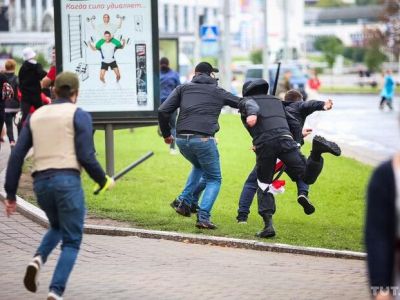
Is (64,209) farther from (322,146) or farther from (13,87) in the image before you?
(13,87)

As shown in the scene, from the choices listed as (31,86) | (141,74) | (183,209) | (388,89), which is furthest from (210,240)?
(388,89)

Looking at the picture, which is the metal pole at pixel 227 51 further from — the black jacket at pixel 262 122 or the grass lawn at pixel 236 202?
the black jacket at pixel 262 122

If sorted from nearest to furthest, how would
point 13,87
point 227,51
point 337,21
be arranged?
point 13,87 → point 227,51 → point 337,21

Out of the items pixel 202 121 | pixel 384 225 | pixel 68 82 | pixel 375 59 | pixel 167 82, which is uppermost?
pixel 68 82

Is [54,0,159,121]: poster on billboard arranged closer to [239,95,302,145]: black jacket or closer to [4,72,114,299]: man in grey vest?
[239,95,302,145]: black jacket

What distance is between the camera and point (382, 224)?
4.95m

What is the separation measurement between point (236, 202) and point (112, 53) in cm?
258

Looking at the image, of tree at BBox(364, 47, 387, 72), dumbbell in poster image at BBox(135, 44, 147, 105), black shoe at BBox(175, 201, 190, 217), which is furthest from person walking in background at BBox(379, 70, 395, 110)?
tree at BBox(364, 47, 387, 72)

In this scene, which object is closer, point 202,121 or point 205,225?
point 205,225

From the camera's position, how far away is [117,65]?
15.2 metres

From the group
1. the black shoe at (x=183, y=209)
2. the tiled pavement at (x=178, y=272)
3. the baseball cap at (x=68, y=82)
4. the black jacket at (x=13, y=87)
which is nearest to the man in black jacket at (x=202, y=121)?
the black shoe at (x=183, y=209)

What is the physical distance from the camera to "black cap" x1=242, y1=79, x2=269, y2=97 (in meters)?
12.0

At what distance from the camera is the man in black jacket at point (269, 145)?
463 inches

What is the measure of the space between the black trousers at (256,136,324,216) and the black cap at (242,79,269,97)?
603 millimetres
